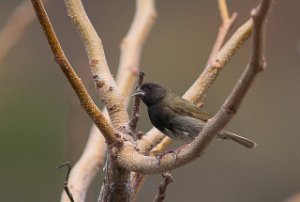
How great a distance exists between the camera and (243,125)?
9141 mm

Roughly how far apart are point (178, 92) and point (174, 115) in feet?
16.3

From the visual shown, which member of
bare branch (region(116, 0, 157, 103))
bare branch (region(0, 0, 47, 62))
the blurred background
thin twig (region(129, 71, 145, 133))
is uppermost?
bare branch (region(0, 0, 47, 62))

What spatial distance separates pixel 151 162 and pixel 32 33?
6799 mm

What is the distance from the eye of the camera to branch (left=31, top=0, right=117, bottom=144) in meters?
1.88

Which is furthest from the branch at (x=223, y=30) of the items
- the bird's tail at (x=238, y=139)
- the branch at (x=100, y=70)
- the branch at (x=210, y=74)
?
the bird's tail at (x=238, y=139)

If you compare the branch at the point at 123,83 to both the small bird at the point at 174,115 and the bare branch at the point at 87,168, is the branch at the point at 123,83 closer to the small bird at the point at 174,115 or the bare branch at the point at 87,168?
the bare branch at the point at 87,168

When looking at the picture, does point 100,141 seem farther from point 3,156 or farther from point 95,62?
point 3,156

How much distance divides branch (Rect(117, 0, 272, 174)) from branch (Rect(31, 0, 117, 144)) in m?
0.09

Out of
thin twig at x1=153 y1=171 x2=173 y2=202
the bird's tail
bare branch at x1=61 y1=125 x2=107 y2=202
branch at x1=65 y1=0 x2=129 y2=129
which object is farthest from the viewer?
the bird's tail

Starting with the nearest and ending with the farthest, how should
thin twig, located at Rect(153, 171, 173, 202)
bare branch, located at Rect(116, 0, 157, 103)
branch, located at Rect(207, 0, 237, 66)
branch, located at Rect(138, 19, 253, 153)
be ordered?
thin twig, located at Rect(153, 171, 173, 202) → branch, located at Rect(138, 19, 253, 153) → branch, located at Rect(207, 0, 237, 66) → bare branch, located at Rect(116, 0, 157, 103)

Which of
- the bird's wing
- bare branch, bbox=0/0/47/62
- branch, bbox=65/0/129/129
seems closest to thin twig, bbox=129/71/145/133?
branch, bbox=65/0/129/129

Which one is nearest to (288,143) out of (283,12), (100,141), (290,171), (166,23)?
(290,171)

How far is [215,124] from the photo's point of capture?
1658 mm

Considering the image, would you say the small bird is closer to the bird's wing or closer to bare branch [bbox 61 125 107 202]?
the bird's wing
